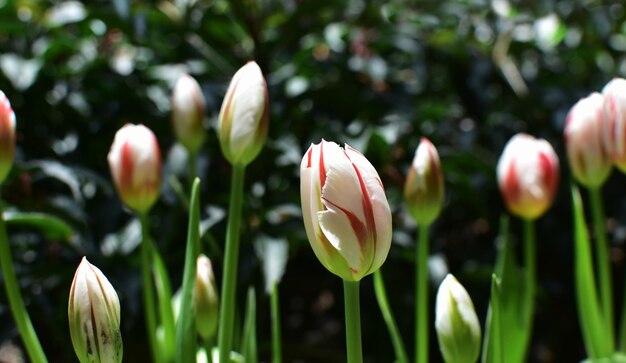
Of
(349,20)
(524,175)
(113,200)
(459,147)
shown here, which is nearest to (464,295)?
(524,175)

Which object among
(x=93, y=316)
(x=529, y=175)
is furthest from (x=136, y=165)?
(x=529, y=175)

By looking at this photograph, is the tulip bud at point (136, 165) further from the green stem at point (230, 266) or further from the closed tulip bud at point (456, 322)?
the closed tulip bud at point (456, 322)

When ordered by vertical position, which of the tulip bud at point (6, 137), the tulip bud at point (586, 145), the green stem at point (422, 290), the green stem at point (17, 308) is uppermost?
the tulip bud at point (6, 137)

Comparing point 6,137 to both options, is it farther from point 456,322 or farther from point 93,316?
point 456,322

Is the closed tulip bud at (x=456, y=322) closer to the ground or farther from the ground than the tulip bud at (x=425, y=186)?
closer to the ground

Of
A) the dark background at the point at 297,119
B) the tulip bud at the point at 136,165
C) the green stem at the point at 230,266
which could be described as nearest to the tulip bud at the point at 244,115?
the green stem at the point at 230,266

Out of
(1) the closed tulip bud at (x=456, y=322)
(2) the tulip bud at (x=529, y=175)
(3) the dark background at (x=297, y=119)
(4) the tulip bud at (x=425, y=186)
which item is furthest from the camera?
(3) the dark background at (x=297, y=119)

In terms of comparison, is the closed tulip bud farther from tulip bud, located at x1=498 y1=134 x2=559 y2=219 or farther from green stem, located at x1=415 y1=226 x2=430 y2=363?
tulip bud, located at x1=498 y1=134 x2=559 y2=219
